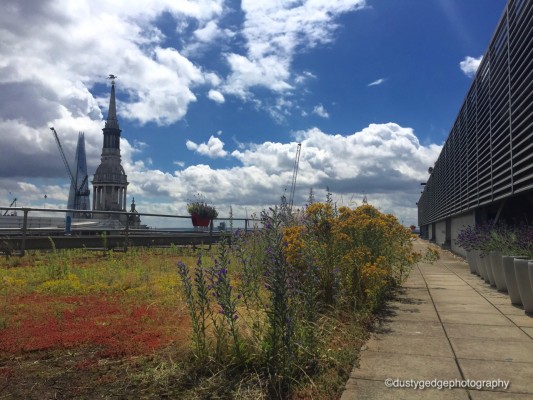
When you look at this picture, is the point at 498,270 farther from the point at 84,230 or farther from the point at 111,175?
the point at 111,175

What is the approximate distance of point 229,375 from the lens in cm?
355

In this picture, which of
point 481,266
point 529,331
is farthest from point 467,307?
point 481,266

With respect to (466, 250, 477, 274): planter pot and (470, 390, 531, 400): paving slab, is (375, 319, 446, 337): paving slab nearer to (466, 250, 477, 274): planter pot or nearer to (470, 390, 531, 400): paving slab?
(470, 390, 531, 400): paving slab

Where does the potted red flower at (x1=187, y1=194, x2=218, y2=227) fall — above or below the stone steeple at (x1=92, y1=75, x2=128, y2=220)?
below

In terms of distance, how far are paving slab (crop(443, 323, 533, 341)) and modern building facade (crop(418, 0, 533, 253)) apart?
371cm

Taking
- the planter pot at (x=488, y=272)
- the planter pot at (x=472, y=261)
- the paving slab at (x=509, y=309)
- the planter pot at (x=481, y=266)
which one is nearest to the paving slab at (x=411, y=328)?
the paving slab at (x=509, y=309)

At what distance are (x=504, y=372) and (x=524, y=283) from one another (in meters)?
2.99

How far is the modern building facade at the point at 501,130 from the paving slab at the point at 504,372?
506 cm

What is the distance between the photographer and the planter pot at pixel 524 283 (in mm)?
6079

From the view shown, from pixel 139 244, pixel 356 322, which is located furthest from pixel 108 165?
pixel 356 322

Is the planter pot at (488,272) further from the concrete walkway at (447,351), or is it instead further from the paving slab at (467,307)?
the paving slab at (467,307)

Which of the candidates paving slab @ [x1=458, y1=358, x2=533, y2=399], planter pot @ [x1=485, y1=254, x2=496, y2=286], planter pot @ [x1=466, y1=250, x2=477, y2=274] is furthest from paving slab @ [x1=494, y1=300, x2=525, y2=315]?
planter pot @ [x1=466, y1=250, x2=477, y2=274]

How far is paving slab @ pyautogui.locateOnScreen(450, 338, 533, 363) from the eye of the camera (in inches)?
161

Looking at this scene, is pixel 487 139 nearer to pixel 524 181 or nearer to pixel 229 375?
pixel 524 181
